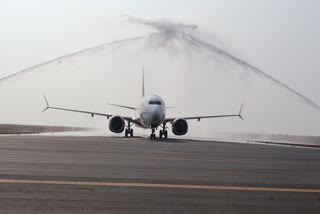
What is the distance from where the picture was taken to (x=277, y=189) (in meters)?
13.0

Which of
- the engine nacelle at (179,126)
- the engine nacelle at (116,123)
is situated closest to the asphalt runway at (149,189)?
the engine nacelle at (179,126)

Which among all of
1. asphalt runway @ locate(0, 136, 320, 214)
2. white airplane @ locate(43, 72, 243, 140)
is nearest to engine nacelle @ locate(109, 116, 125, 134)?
white airplane @ locate(43, 72, 243, 140)

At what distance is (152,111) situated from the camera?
51.2 metres

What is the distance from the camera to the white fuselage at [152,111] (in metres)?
51.3

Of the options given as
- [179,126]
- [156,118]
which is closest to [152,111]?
[156,118]

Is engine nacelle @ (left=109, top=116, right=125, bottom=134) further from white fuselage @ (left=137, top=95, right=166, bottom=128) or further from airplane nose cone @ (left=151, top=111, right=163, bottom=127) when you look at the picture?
airplane nose cone @ (left=151, top=111, right=163, bottom=127)

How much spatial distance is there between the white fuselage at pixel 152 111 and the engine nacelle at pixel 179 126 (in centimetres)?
229

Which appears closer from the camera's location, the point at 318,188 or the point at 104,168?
the point at 318,188

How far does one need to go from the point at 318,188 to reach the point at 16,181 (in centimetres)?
745

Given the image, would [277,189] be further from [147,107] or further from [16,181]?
[147,107]

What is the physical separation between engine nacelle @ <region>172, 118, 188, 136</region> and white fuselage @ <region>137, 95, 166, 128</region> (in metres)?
2.29

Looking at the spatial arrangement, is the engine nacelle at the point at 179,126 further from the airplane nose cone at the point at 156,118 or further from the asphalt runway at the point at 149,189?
the asphalt runway at the point at 149,189

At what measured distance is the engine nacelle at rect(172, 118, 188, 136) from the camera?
5488 centimetres

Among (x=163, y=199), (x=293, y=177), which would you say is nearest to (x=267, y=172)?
(x=293, y=177)
